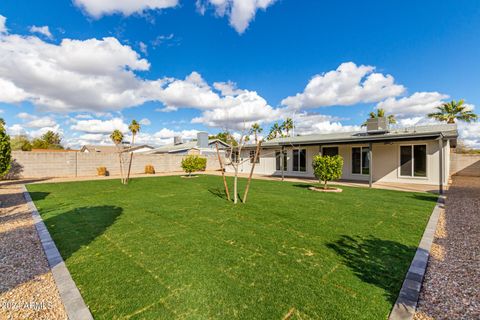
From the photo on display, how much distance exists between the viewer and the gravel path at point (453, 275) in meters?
2.16

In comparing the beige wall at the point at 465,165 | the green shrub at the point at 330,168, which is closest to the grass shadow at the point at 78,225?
the green shrub at the point at 330,168

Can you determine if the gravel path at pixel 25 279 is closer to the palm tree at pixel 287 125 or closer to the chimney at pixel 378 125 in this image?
the chimney at pixel 378 125

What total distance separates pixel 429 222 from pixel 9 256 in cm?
820

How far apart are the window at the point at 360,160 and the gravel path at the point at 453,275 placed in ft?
25.7

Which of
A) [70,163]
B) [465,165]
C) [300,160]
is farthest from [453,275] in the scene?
[465,165]

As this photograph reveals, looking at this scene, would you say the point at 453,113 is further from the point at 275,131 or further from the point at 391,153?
the point at 275,131

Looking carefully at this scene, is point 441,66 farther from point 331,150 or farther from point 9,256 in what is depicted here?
point 9,256

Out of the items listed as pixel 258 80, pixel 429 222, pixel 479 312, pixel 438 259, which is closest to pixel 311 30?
pixel 258 80

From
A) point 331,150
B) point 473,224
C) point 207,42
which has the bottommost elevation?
point 473,224

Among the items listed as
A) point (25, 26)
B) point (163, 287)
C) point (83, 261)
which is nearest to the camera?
point (163, 287)

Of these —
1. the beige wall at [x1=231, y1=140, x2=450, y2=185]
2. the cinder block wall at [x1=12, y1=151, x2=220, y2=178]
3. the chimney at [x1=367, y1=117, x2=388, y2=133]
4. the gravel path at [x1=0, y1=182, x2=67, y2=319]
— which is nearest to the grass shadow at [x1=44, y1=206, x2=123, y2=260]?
the gravel path at [x1=0, y1=182, x2=67, y2=319]

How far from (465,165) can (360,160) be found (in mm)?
11910

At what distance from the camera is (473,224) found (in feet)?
16.5

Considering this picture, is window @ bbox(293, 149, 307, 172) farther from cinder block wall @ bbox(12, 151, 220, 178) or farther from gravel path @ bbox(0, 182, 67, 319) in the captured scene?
gravel path @ bbox(0, 182, 67, 319)
